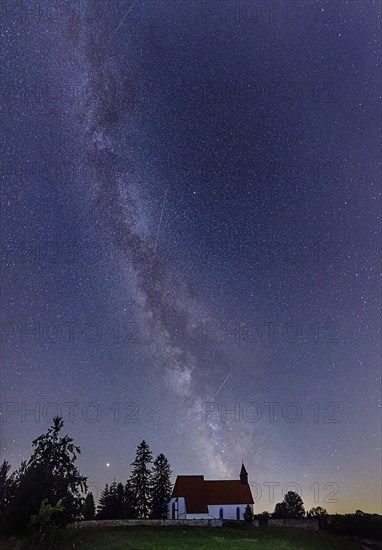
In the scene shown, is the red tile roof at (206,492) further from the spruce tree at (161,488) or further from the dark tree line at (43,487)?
the dark tree line at (43,487)

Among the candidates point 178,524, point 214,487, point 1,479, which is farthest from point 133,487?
point 1,479

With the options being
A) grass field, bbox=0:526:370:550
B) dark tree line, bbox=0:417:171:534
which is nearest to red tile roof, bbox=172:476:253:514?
grass field, bbox=0:526:370:550

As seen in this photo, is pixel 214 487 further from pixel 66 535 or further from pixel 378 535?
pixel 66 535

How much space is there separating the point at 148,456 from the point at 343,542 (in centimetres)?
3346

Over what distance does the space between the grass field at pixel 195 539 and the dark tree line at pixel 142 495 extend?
21.9 meters

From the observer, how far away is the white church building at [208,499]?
68.6m

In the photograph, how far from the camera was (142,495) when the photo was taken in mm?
69688

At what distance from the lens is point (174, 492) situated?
232 ft

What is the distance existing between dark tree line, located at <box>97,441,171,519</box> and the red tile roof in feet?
6.77

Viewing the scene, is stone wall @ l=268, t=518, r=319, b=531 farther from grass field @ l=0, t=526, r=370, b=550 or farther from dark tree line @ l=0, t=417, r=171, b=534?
dark tree line @ l=0, t=417, r=171, b=534

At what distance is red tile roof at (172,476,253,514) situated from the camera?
6975cm

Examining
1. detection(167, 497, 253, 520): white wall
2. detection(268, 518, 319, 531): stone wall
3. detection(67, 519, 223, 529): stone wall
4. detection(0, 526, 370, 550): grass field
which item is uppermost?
detection(167, 497, 253, 520): white wall

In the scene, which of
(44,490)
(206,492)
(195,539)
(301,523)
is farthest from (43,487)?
(206,492)

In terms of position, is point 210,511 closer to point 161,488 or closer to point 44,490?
point 161,488
